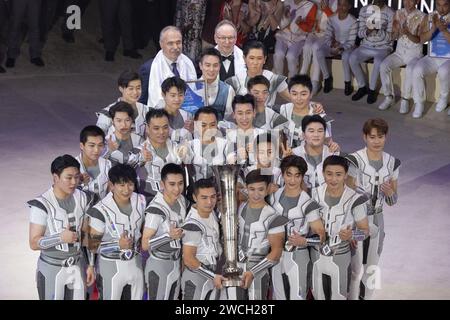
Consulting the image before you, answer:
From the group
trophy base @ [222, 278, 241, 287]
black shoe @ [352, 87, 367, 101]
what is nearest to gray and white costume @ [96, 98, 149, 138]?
trophy base @ [222, 278, 241, 287]

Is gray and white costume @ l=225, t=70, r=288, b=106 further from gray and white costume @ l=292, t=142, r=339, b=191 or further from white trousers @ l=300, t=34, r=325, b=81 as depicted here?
Answer: white trousers @ l=300, t=34, r=325, b=81

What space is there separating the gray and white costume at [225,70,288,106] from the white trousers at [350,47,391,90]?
3557 mm

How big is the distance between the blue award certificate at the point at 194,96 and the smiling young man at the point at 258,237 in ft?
4.60

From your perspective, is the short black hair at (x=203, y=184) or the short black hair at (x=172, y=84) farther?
the short black hair at (x=172, y=84)

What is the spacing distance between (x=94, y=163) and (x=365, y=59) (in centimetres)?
540

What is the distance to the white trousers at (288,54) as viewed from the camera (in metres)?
11.1

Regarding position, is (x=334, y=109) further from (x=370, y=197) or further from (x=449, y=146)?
(x=370, y=197)

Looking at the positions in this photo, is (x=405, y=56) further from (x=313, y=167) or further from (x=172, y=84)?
(x=313, y=167)

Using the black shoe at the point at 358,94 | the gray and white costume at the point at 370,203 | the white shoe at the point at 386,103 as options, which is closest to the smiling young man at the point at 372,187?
the gray and white costume at the point at 370,203

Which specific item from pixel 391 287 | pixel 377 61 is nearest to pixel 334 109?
pixel 377 61

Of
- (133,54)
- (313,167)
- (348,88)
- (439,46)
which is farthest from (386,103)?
(313,167)

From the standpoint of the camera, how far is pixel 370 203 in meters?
5.88

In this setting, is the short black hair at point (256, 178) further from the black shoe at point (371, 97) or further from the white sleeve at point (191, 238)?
the black shoe at point (371, 97)

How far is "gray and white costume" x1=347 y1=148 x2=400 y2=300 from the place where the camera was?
5.91 metres
